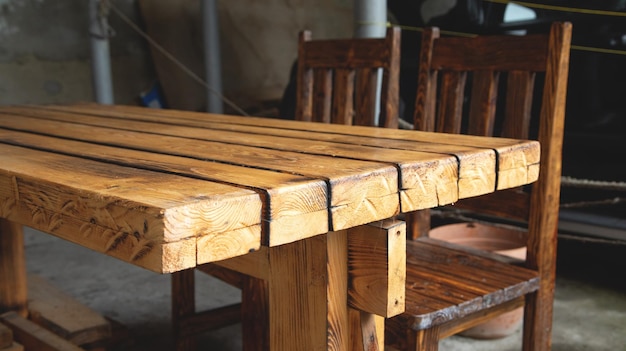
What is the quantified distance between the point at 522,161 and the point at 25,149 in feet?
2.90

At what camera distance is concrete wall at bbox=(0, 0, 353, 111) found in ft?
14.9

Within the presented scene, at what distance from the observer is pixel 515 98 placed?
1637 mm

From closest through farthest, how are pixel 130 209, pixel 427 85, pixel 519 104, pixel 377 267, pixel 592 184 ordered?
pixel 130 209, pixel 377 267, pixel 519 104, pixel 427 85, pixel 592 184

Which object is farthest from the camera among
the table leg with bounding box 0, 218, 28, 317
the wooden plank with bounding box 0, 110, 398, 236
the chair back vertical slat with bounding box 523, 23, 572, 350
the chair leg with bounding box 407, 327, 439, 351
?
the table leg with bounding box 0, 218, 28, 317

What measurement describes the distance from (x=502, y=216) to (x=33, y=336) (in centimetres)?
128

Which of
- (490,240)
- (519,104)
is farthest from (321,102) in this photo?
(490,240)

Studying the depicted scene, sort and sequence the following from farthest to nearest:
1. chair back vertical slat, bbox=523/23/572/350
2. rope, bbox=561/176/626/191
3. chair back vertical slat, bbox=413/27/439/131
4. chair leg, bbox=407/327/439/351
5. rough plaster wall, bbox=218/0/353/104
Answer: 1. rough plaster wall, bbox=218/0/353/104
2. rope, bbox=561/176/626/191
3. chair back vertical slat, bbox=413/27/439/131
4. chair back vertical slat, bbox=523/23/572/350
5. chair leg, bbox=407/327/439/351

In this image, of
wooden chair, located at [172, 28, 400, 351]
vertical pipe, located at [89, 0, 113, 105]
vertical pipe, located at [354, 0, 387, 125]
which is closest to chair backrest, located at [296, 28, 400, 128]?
wooden chair, located at [172, 28, 400, 351]

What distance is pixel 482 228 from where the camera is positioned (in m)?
2.36

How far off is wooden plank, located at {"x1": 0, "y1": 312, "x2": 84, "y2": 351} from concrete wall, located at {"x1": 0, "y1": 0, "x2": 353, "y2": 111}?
2856 mm

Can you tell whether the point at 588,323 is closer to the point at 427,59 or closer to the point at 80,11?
the point at 427,59

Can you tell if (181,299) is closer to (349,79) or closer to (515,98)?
(349,79)

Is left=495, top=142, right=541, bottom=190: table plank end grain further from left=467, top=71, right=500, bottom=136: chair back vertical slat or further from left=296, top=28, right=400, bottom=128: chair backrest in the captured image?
left=296, top=28, right=400, bottom=128: chair backrest

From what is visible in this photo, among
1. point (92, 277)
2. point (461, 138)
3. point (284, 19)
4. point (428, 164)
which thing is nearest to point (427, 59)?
point (461, 138)
